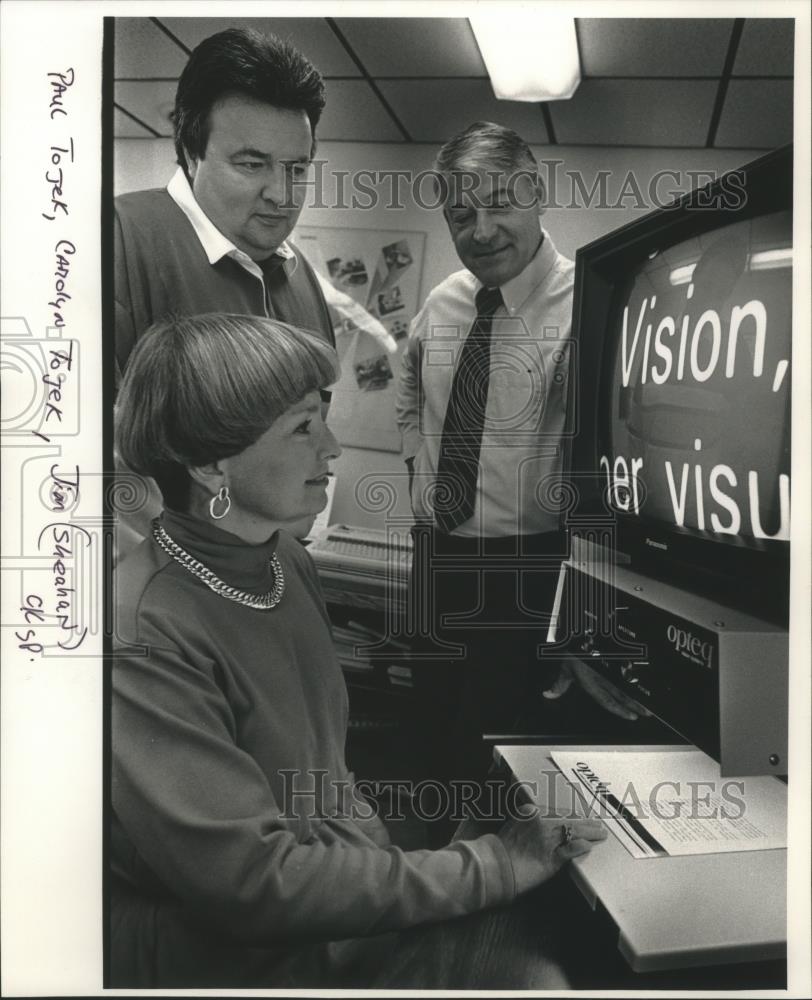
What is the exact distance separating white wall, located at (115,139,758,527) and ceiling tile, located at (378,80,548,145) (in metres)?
0.03

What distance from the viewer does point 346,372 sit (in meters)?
1.46

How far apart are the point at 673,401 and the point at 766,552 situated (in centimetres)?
28

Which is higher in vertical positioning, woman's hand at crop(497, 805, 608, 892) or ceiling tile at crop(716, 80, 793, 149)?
ceiling tile at crop(716, 80, 793, 149)

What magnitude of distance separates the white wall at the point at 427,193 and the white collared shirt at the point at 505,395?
2.5 inches

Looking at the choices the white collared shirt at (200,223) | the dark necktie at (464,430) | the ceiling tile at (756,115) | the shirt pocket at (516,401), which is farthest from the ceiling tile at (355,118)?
the ceiling tile at (756,115)

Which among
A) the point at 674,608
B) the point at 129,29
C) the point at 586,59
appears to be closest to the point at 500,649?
the point at 674,608

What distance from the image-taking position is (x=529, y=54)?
4.78 feet

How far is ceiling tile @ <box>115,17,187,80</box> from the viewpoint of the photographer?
58.0 inches

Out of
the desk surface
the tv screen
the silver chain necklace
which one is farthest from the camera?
the silver chain necklace

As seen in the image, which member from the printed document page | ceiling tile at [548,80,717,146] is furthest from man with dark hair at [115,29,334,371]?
the printed document page

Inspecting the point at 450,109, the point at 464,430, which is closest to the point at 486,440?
the point at 464,430

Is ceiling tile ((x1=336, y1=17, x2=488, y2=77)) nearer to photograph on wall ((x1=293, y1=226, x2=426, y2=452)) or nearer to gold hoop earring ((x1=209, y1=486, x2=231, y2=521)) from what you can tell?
photograph on wall ((x1=293, y1=226, x2=426, y2=452))

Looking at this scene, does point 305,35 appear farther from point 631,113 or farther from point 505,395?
point 505,395

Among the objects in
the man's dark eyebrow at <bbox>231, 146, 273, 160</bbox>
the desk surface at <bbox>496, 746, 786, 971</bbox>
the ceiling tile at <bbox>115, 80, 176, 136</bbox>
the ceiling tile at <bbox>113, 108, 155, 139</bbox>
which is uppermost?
the ceiling tile at <bbox>115, 80, 176, 136</bbox>
